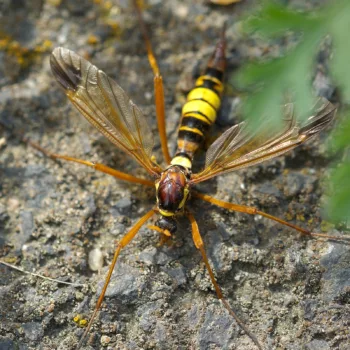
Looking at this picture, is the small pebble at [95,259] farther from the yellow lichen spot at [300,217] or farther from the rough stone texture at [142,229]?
the yellow lichen spot at [300,217]

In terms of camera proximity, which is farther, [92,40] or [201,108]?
[92,40]

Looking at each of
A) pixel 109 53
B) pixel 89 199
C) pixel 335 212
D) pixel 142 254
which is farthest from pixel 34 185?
pixel 335 212

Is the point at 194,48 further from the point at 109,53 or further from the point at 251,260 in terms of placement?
the point at 251,260

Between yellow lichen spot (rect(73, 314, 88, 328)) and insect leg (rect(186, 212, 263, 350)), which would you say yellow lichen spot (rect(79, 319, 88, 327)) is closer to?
yellow lichen spot (rect(73, 314, 88, 328))

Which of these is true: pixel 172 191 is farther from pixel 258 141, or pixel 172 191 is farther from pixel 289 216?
pixel 289 216

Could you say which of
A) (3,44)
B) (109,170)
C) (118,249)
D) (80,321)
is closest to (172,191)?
(109,170)

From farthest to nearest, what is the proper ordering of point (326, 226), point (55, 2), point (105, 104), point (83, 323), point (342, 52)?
1. point (55, 2)
2. point (105, 104)
3. point (326, 226)
4. point (83, 323)
5. point (342, 52)
